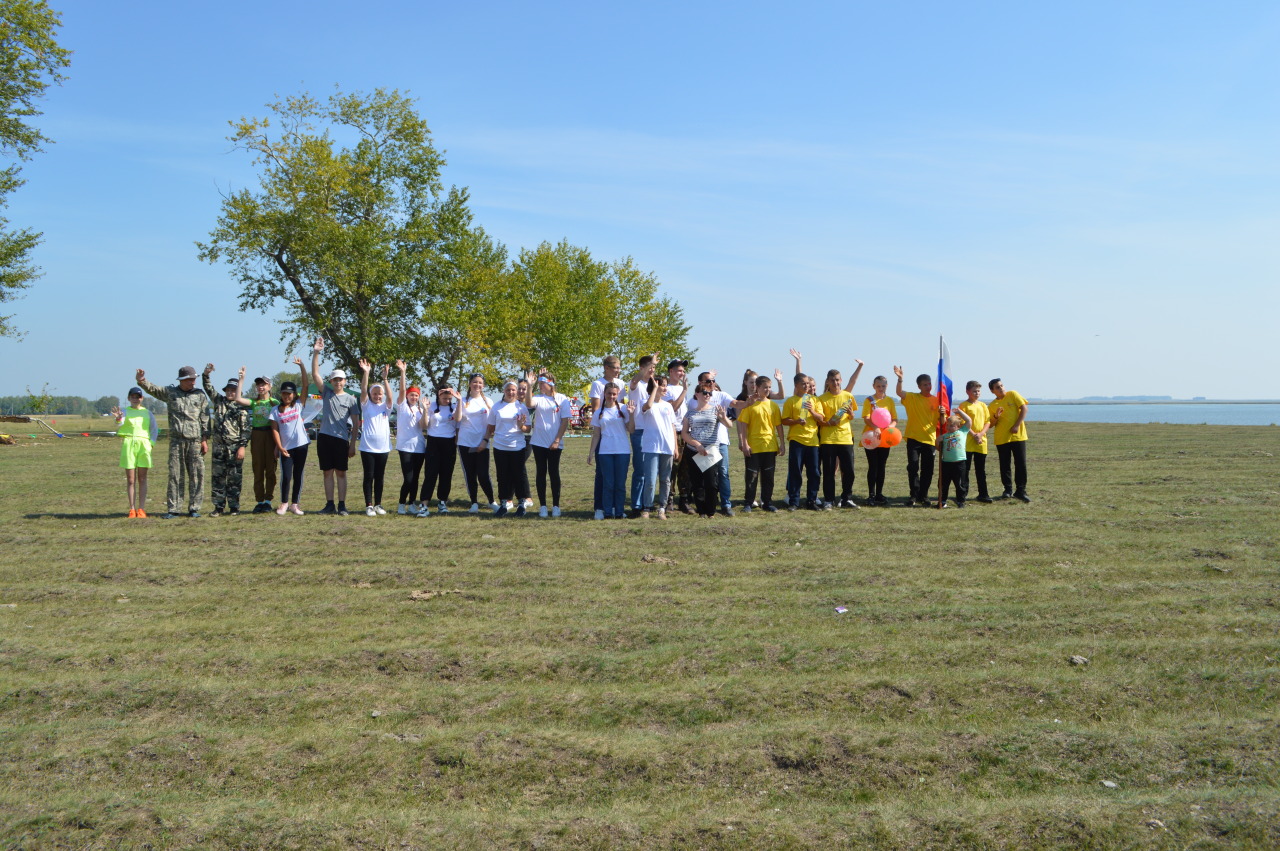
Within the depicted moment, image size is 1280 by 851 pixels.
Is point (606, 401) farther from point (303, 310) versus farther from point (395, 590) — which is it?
point (303, 310)

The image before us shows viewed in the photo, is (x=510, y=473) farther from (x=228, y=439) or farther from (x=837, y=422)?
(x=837, y=422)

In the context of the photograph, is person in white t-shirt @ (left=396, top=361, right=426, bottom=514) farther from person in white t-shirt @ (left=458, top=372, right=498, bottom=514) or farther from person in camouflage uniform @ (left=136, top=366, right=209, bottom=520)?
person in camouflage uniform @ (left=136, top=366, right=209, bottom=520)

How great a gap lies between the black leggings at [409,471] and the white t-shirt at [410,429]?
4.0 inches

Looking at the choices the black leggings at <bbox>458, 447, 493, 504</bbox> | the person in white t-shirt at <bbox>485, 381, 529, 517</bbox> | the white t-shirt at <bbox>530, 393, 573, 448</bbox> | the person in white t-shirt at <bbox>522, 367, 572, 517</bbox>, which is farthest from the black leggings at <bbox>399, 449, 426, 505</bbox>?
the white t-shirt at <bbox>530, 393, 573, 448</bbox>

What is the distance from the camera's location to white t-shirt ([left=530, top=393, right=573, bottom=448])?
487 inches

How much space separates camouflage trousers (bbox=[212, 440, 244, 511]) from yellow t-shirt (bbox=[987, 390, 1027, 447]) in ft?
36.2

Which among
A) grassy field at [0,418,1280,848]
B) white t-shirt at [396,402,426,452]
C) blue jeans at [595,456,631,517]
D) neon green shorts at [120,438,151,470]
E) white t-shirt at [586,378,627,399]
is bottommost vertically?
grassy field at [0,418,1280,848]

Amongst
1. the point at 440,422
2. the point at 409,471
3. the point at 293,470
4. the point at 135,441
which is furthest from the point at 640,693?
the point at 135,441

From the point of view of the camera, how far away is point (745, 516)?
12.7m

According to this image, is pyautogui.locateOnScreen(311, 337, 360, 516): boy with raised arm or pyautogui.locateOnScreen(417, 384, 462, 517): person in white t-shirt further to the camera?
pyautogui.locateOnScreen(417, 384, 462, 517): person in white t-shirt

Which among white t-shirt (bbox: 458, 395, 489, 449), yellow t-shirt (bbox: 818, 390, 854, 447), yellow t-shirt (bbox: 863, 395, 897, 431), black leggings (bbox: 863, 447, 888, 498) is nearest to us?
white t-shirt (bbox: 458, 395, 489, 449)

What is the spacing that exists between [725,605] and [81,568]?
6348 mm

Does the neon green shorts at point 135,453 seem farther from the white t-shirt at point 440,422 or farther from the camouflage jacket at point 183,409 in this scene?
the white t-shirt at point 440,422

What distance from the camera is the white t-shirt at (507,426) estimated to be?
12453 mm
